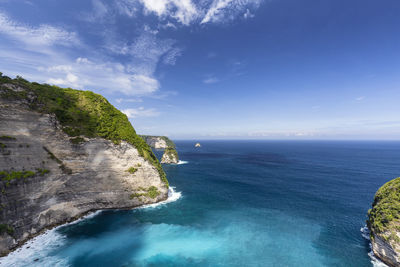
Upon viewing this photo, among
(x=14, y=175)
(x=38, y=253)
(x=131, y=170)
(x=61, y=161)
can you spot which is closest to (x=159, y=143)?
(x=131, y=170)

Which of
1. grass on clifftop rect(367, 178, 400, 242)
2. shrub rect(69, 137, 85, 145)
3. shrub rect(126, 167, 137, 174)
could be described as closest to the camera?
grass on clifftop rect(367, 178, 400, 242)

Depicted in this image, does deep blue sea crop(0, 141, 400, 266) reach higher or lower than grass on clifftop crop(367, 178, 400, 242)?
lower

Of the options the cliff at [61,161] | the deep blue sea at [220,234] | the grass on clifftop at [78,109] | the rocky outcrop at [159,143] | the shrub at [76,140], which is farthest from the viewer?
the rocky outcrop at [159,143]

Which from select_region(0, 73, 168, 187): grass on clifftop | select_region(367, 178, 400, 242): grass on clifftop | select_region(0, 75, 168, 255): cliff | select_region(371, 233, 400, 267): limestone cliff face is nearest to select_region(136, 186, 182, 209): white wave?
select_region(0, 75, 168, 255): cliff

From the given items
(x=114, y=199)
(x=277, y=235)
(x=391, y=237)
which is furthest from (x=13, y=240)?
(x=391, y=237)

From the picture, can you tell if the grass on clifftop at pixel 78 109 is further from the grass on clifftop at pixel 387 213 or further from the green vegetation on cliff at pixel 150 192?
the grass on clifftop at pixel 387 213

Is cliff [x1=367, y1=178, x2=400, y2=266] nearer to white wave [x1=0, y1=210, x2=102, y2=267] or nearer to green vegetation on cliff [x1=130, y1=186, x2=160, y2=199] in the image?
green vegetation on cliff [x1=130, y1=186, x2=160, y2=199]

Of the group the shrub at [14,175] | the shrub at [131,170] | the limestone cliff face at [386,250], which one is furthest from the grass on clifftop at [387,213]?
the shrub at [14,175]
